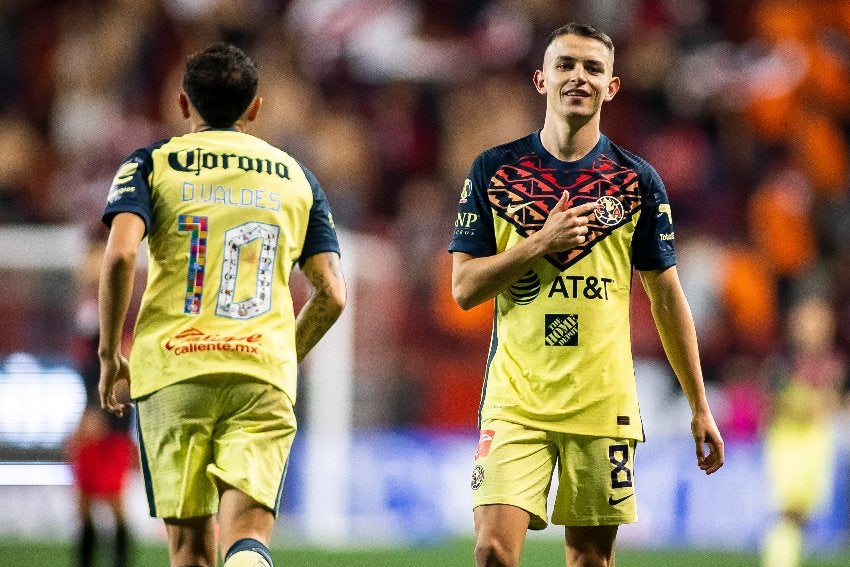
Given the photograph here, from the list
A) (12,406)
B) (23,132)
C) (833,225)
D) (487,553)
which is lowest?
(487,553)

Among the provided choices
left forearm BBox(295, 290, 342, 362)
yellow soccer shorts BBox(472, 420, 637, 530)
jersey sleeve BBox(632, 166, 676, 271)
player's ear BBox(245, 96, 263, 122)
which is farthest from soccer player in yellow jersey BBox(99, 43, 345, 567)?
jersey sleeve BBox(632, 166, 676, 271)

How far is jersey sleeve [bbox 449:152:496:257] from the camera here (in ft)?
15.6

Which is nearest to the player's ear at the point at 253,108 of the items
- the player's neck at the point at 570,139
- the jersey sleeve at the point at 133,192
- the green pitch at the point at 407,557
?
the jersey sleeve at the point at 133,192

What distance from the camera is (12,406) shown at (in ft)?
34.9

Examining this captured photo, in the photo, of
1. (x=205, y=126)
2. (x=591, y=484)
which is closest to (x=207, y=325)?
(x=205, y=126)

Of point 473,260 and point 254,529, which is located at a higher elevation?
point 473,260

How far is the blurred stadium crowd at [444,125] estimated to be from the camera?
12.6 metres

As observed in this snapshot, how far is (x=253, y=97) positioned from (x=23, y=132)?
32.1 feet

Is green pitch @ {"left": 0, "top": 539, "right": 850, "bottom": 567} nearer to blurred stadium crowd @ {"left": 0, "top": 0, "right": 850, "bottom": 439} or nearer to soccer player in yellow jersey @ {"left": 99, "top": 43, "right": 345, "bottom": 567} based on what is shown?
blurred stadium crowd @ {"left": 0, "top": 0, "right": 850, "bottom": 439}

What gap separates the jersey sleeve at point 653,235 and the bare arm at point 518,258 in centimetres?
26

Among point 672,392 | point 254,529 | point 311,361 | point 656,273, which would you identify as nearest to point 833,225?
point 672,392

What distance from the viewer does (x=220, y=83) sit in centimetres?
448

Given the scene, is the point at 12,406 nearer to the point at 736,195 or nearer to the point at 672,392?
the point at 672,392

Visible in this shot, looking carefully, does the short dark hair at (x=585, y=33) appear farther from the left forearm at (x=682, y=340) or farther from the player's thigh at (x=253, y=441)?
the player's thigh at (x=253, y=441)
